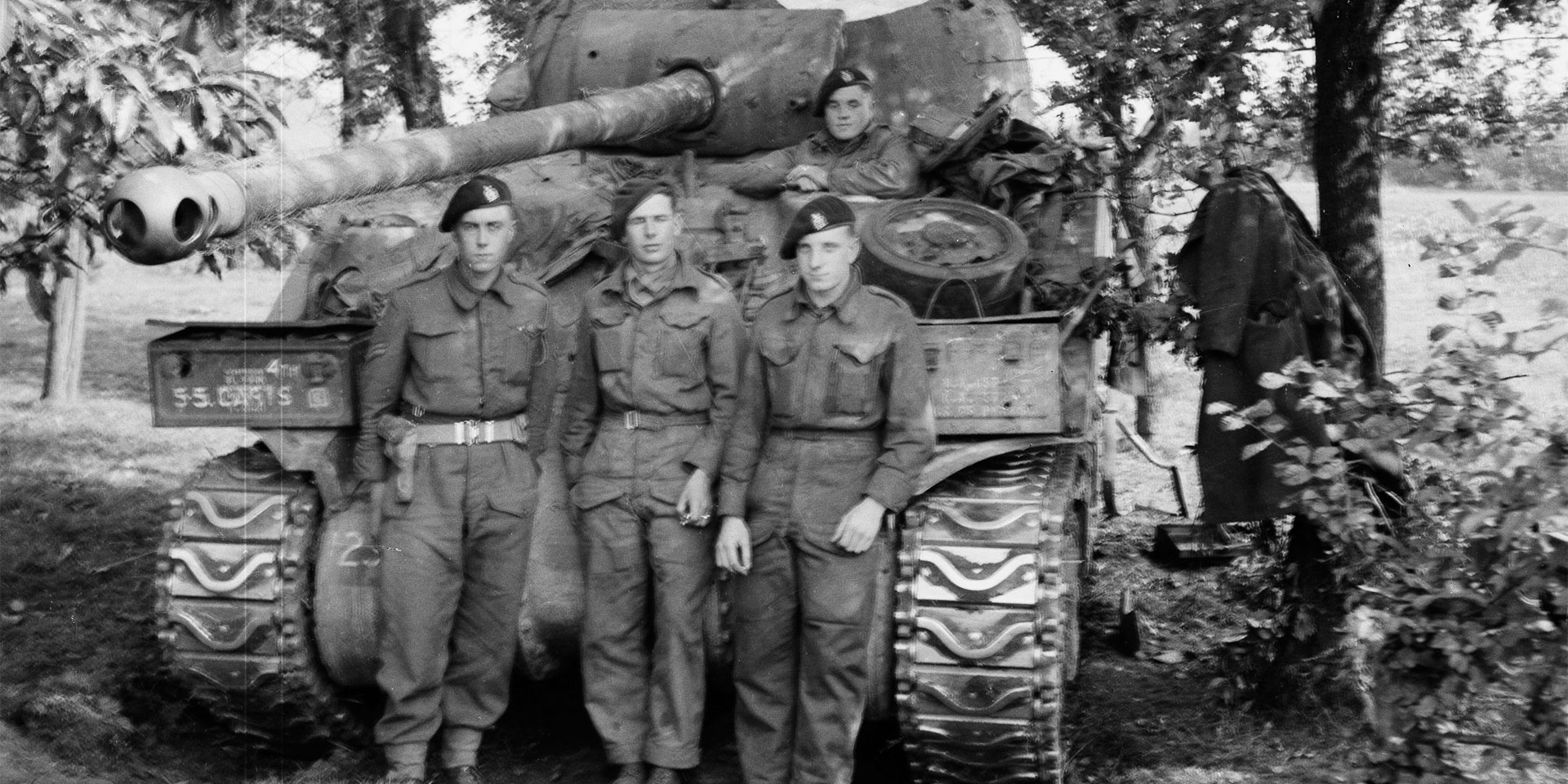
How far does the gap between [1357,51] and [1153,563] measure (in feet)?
10.1

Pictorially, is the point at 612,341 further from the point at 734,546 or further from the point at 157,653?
the point at 157,653

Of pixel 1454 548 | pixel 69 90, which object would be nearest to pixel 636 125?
pixel 69 90

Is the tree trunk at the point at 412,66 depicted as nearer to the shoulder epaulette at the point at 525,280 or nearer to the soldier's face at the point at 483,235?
the shoulder epaulette at the point at 525,280

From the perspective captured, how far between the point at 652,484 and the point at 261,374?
1.28 metres

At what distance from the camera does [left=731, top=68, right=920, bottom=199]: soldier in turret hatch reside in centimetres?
663

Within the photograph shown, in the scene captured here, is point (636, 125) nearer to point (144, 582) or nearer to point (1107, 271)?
point (1107, 271)

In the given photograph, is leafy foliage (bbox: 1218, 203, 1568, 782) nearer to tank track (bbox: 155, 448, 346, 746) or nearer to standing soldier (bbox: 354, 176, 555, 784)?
standing soldier (bbox: 354, 176, 555, 784)

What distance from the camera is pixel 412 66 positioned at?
12266mm

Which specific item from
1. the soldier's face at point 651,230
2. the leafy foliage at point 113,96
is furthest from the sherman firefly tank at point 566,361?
the leafy foliage at point 113,96

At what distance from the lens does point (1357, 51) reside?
686cm

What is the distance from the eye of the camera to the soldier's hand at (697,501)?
5.28m

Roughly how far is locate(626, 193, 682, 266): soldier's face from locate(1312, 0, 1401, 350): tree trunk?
289 centimetres

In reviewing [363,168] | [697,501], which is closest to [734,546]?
[697,501]

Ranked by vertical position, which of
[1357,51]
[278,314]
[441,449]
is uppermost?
[1357,51]
